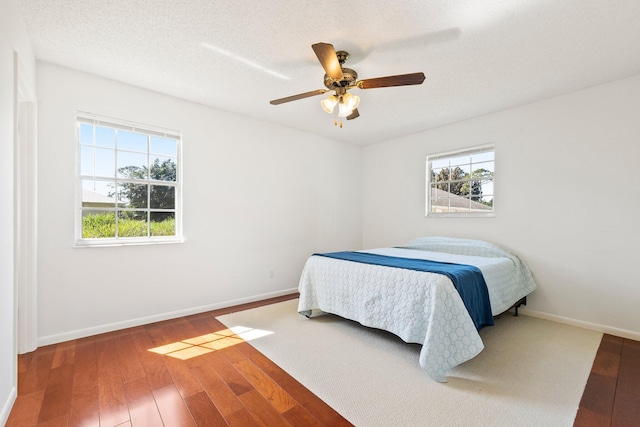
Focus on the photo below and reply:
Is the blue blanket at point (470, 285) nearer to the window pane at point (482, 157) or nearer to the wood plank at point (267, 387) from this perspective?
the wood plank at point (267, 387)

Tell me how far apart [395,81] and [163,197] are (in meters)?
2.82

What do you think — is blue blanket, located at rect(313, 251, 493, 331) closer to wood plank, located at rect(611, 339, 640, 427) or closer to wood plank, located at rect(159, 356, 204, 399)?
wood plank, located at rect(611, 339, 640, 427)

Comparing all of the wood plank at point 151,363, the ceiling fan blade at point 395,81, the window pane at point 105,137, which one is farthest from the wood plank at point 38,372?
the ceiling fan blade at point 395,81

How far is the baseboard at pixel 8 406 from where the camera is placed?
63.7 inches

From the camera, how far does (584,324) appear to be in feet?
10.3

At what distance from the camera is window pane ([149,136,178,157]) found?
11.0 ft

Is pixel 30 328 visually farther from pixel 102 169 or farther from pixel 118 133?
pixel 118 133

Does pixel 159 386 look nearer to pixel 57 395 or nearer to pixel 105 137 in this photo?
pixel 57 395

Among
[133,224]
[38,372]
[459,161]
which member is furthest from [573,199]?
[38,372]

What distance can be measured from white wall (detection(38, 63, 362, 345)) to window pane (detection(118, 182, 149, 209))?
1.42 ft

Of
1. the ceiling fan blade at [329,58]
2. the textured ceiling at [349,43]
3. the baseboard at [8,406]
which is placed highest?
the textured ceiling at [349,43]

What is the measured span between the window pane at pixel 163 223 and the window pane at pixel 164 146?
71 cm

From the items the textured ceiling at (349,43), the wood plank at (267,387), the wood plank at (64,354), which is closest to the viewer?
the wood plank at (267,387)

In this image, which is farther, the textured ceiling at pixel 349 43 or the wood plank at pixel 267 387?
the textured ceiling at pixel 349 43
